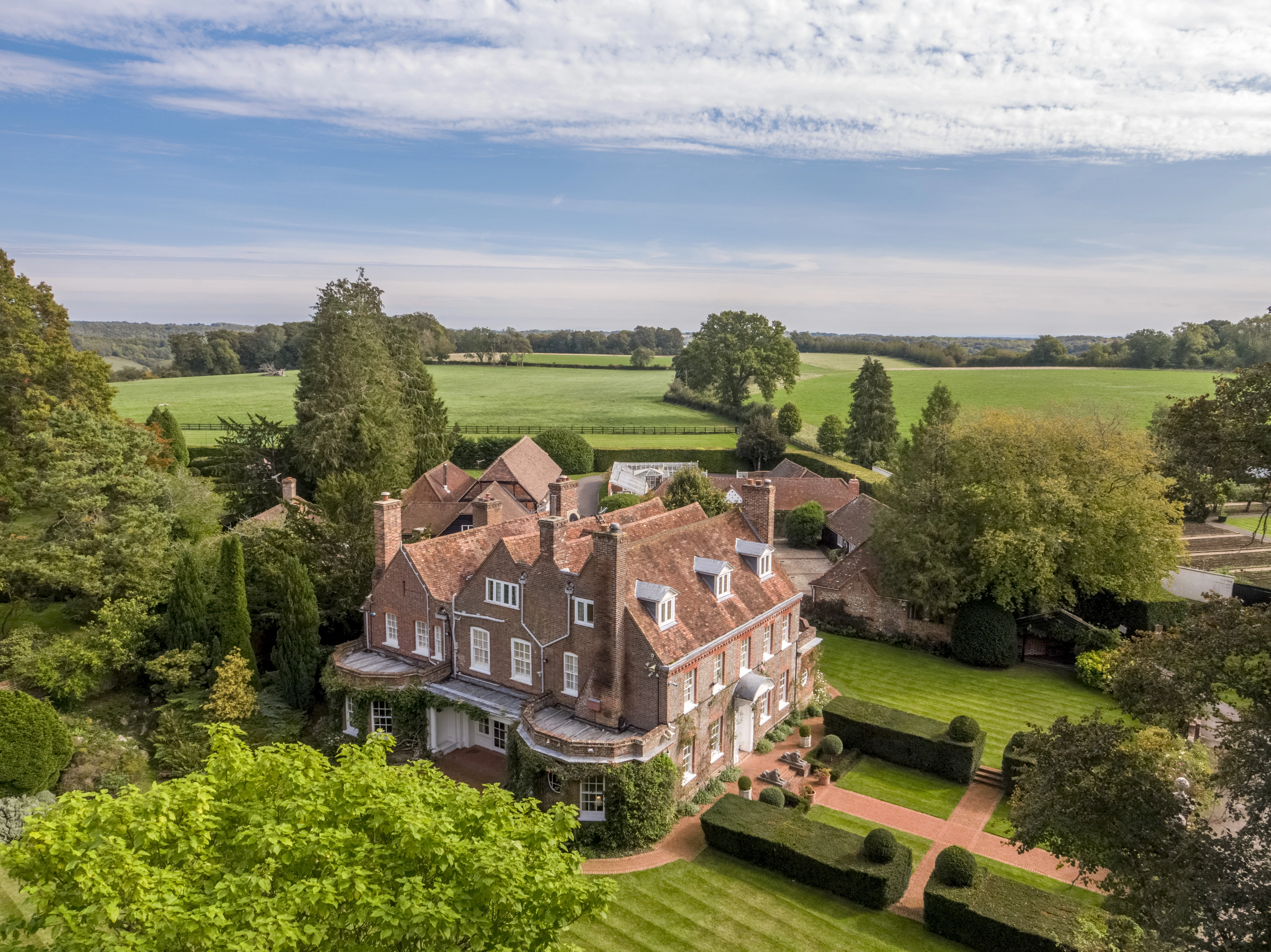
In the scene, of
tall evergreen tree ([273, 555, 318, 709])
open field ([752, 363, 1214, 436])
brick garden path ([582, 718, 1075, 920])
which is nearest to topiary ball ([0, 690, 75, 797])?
tall evergreen tree ([273, 555, 318, 709])

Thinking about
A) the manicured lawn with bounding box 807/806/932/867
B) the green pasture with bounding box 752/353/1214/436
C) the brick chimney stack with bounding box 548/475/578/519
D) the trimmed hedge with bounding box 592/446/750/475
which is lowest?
the manicured lawn with bounding box 807/806/932/867

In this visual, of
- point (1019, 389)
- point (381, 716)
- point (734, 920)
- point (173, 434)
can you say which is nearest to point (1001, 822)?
point (734, 920)

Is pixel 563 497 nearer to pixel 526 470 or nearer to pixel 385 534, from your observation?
pixel 385 534

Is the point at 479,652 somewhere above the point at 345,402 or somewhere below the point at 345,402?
below

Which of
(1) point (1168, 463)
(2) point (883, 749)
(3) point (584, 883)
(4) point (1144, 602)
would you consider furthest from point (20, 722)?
(4) point (1144, 602)

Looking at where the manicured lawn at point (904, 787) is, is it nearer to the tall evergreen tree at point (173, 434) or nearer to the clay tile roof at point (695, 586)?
the clay tile roof at point (695, 586)

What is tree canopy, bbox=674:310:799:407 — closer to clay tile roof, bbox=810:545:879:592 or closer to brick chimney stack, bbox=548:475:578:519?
clay tile roof, bbox=810:545:879:592
